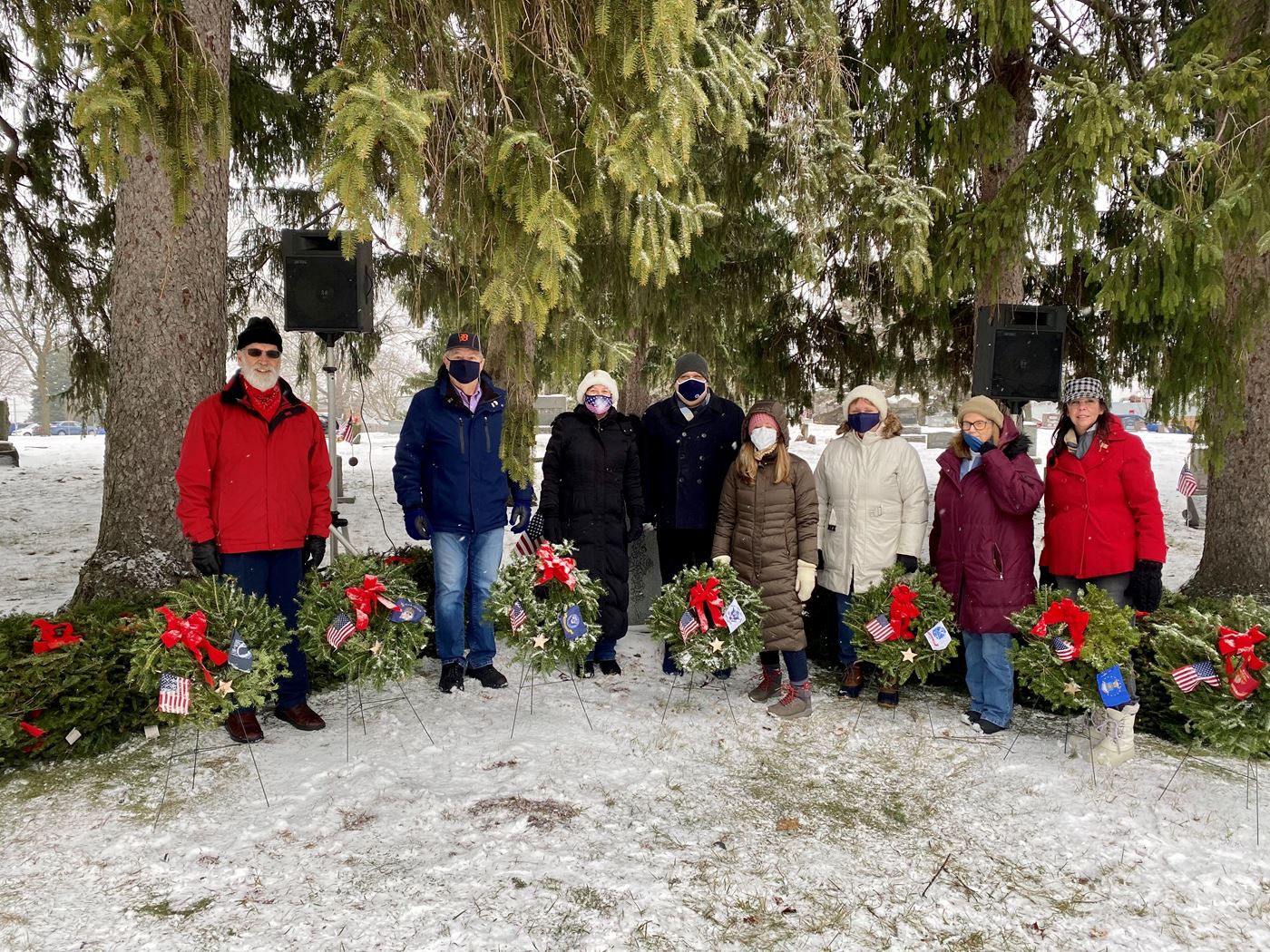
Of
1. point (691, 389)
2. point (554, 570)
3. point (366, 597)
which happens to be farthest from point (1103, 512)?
point (366, 597)

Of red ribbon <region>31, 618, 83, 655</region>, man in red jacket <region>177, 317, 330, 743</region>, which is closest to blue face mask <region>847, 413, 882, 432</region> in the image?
man in red jacket <region>177, 317, 330, 743</region>

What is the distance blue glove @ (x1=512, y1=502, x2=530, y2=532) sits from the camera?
14.9ft

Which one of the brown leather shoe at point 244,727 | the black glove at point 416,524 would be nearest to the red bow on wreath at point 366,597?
the black glove at point 416,524

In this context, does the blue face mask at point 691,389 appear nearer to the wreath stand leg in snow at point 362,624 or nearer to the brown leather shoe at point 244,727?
the wreath stand leg in snow at point 362,624

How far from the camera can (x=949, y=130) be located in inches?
205

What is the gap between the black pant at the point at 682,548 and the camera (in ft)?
15.1

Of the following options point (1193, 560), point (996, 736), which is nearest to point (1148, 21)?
point (996, 736)

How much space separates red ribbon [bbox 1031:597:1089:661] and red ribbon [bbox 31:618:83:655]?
14.1 ft

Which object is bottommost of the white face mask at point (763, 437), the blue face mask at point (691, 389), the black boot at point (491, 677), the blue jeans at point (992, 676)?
the black boot at point (491, 677)

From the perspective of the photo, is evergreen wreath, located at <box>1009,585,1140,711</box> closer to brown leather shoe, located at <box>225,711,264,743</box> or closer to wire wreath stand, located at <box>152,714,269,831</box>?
wire wreath stand, located at <box>152,714,269,831</box>

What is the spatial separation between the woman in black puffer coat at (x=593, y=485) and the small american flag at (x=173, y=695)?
6.16 feet

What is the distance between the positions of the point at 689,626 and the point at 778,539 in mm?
671

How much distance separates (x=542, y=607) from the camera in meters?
3.79

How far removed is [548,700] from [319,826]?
4.78 feet
